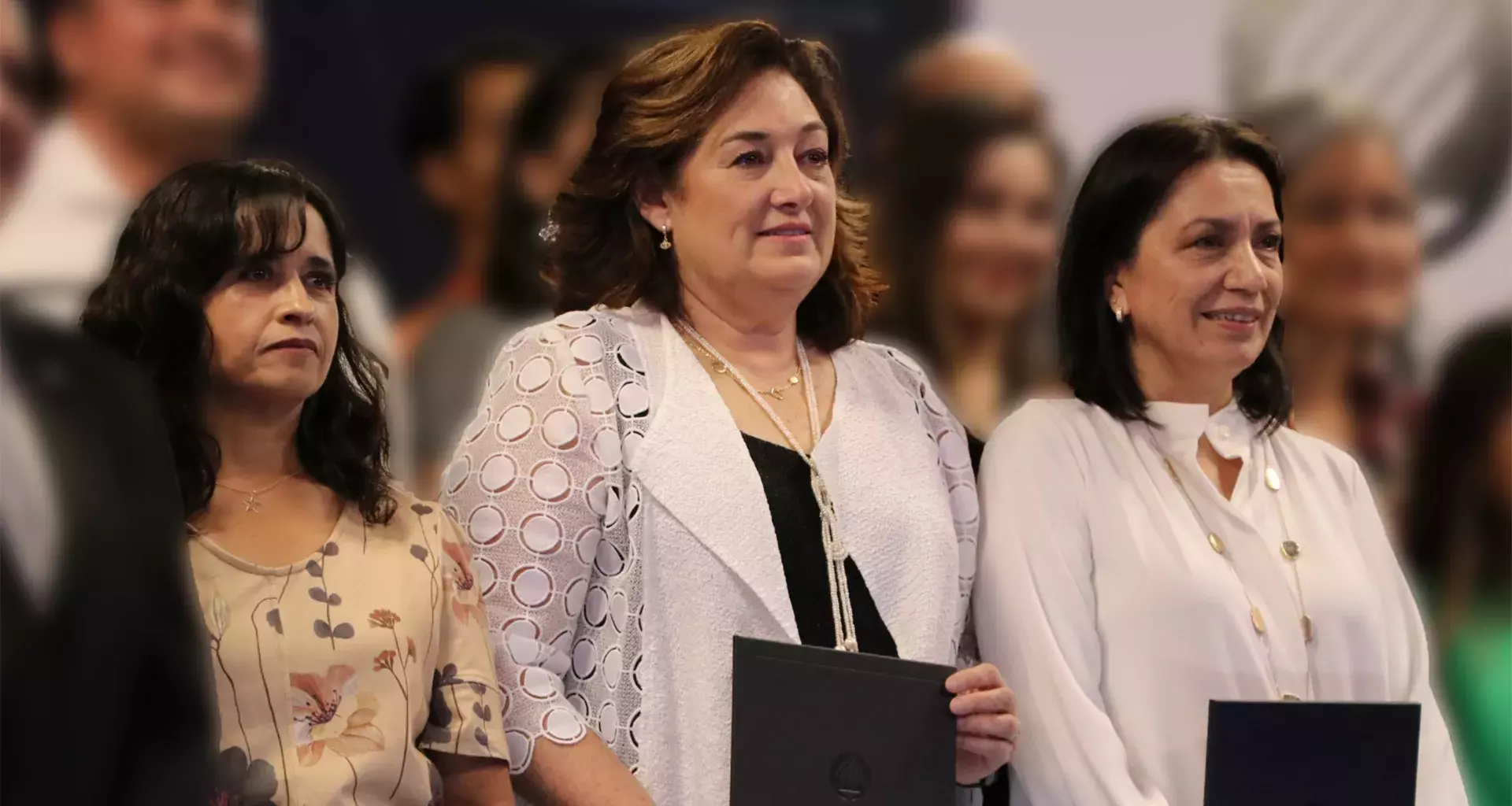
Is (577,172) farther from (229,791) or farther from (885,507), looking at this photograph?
(229,791)

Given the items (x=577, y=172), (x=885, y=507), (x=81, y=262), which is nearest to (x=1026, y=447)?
(x=885, y=507)

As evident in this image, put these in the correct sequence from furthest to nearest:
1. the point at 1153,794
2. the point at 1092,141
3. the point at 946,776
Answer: the point at 1092,141
the point at 1153,794
the point at 946,776

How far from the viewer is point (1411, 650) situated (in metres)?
2.70

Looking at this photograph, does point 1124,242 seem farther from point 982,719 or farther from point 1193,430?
point 982,719

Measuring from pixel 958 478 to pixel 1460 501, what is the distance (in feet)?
7.57

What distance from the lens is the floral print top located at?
1.97 m

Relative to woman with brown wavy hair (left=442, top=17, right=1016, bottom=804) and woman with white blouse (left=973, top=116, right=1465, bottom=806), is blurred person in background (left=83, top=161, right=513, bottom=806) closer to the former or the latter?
woman with brown wavy hair (left=442, top=17, right=1016, bottom=804)

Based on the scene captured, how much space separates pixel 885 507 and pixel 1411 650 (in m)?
0.88

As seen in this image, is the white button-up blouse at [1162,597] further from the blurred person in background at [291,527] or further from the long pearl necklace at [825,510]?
the blurred person in background at [291,527]

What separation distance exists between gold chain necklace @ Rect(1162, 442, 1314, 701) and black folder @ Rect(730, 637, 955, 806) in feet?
1.85

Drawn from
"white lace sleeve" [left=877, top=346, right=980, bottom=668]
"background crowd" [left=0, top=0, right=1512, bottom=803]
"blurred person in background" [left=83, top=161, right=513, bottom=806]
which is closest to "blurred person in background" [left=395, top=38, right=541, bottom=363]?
"background crowd" [left=0, top=0, right=1512, bottom=803]

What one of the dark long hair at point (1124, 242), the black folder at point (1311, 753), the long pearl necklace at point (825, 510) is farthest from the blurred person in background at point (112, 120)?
the black folder at point (1311, 753)

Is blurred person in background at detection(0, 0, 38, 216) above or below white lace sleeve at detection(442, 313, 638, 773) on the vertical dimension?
above

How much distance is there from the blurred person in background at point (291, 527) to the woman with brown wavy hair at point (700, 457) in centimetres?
14
